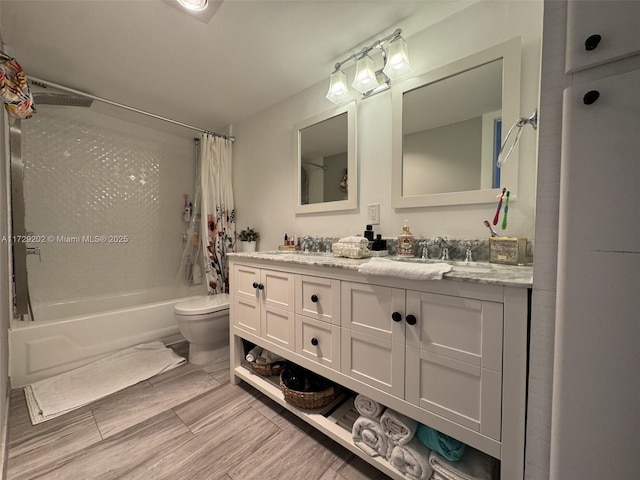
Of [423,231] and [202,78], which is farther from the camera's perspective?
[202,78]

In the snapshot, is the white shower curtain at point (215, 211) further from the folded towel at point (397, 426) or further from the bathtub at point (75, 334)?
the folded towel at point (397, 426)

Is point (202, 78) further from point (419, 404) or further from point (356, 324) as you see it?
point (419, 404)

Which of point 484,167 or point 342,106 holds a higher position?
point 342,106

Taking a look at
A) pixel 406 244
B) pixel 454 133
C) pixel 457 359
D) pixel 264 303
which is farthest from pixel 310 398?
pixel 454 133

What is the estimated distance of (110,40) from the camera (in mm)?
1426

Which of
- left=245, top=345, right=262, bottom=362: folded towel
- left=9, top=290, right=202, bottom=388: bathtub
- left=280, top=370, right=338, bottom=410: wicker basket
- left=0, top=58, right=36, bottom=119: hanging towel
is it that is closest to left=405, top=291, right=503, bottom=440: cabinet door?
left=280, top=370, right=338, bottom=410: wicker basket

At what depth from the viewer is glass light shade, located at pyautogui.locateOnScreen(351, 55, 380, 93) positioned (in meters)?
1.40

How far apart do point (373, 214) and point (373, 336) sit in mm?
785

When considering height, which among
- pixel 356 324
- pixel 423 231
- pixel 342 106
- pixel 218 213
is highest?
pixel 342 106

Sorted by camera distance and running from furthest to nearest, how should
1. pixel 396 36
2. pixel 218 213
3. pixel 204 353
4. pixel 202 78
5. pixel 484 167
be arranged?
pixel 218 213 → pixel 204 353 → pixel 202 78 → pixel 396 36 → pixel 484 167

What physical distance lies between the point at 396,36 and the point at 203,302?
2.26 meters

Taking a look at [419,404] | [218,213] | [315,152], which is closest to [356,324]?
[419,404]

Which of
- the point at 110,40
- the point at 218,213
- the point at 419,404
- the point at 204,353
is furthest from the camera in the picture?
the point at 218,213

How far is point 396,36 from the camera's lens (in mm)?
1286
